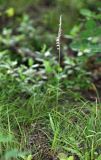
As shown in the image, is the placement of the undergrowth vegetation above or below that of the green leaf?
above

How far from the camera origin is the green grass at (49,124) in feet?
8.11

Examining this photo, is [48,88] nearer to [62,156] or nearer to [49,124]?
[49,124]

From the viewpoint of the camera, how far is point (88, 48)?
3.39 metres

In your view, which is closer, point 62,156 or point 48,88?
point 62,156

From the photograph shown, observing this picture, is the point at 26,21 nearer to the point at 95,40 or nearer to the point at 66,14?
the point at 66,14

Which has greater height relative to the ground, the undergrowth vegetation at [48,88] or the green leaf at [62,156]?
the undergrowth vegetation at [48,88]

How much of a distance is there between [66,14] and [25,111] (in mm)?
1968

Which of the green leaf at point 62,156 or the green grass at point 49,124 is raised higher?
the green grass at point 49,124

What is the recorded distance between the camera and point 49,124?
2705 millimetres

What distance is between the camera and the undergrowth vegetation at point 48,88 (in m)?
2.51

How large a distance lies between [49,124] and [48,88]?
1.49ft

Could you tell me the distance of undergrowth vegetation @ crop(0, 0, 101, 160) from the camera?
251 cm

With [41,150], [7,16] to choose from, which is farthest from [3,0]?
[41,150]

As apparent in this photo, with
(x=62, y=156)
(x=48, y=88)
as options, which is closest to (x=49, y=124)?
(x=62, y=156)
